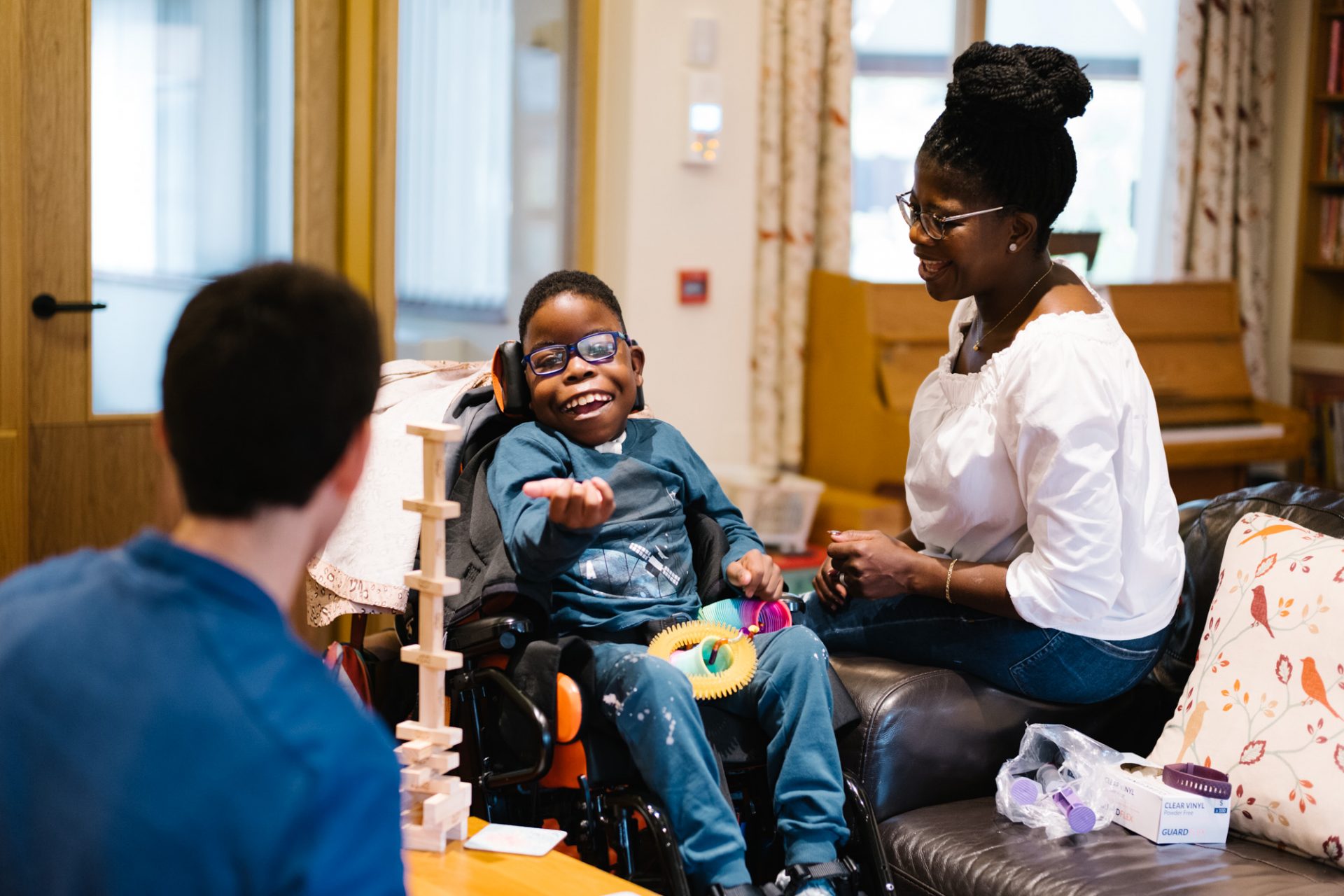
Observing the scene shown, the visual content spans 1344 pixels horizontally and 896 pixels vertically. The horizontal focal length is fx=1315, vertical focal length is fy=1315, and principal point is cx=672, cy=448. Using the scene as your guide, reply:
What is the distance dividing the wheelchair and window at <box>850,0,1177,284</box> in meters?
3.68

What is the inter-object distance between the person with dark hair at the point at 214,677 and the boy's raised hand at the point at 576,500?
2.50ft

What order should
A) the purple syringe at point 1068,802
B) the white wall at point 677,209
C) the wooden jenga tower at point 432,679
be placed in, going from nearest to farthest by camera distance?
the wooden jenga tower at point 432,679 < the purple syringe at point 1068,802 < the white wall at point 677,209

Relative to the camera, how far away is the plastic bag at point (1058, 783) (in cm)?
190

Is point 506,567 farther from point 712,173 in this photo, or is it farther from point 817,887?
point 712,173

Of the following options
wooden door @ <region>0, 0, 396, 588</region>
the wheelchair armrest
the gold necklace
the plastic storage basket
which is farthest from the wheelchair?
the plastic storage basket

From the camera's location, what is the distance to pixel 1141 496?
77.4 inches

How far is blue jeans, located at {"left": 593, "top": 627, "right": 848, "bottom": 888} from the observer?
5.58ft

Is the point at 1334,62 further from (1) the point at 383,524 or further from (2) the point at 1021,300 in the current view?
(1) the point at 383,524

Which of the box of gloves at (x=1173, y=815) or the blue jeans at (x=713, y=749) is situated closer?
the blue jeans at (x=713, y=749)

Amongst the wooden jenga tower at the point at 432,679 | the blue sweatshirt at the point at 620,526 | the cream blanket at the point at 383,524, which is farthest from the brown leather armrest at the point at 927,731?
the cream blanket at the point at 383,524

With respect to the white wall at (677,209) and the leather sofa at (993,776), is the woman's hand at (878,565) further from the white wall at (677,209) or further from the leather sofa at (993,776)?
the white wall at (677,209)

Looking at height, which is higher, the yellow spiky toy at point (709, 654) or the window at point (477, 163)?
the window at point (477, 163)

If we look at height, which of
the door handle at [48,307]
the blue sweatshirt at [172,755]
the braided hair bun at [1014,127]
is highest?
the braided hair bun at [1014,127]

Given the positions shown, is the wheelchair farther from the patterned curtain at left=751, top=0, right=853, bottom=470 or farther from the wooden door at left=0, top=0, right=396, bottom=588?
the patterned curtain at left=751, top=0, right=853, bottom=470
